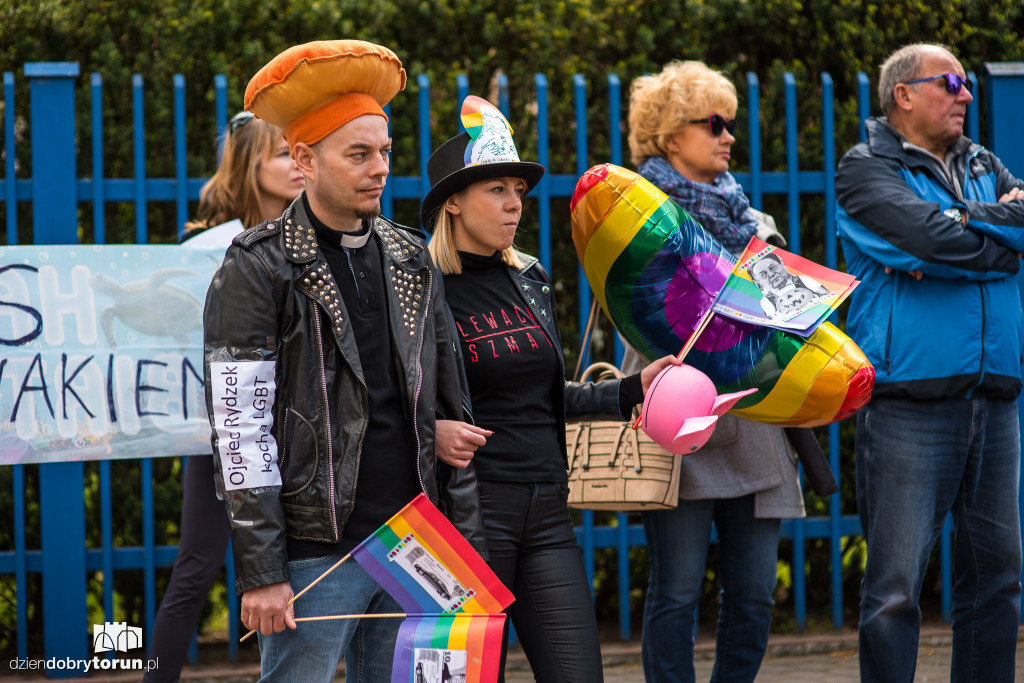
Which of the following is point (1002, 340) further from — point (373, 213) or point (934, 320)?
point (373, 213)

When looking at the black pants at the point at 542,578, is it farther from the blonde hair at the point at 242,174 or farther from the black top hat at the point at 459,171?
the blonde hair at the point at 242,174

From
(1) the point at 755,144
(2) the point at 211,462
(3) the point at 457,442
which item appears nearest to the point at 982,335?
(1) the point at 755,144

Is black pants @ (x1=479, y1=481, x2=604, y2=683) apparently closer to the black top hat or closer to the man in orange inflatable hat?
the man in orange inflatable hat

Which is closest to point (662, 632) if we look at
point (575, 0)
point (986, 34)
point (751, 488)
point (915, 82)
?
point (751, 488)

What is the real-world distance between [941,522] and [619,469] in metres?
1.04

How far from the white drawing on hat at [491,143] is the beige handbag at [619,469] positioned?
0.89 meters

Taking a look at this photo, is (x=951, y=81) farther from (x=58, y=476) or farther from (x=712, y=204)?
(x=58, y=476)

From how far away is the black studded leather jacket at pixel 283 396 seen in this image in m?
2.27

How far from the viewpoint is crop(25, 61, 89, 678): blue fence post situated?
→ 4.34 m

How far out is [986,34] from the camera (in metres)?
5.19

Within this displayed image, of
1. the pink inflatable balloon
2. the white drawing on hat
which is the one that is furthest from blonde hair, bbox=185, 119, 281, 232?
the pink inflatable balloon

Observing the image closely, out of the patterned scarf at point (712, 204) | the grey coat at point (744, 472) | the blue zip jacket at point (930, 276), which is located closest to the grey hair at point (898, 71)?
the blue zip jacket at point (930, 276)

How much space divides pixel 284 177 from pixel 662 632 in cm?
204

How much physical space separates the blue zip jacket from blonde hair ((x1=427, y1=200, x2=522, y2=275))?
1.22 m
